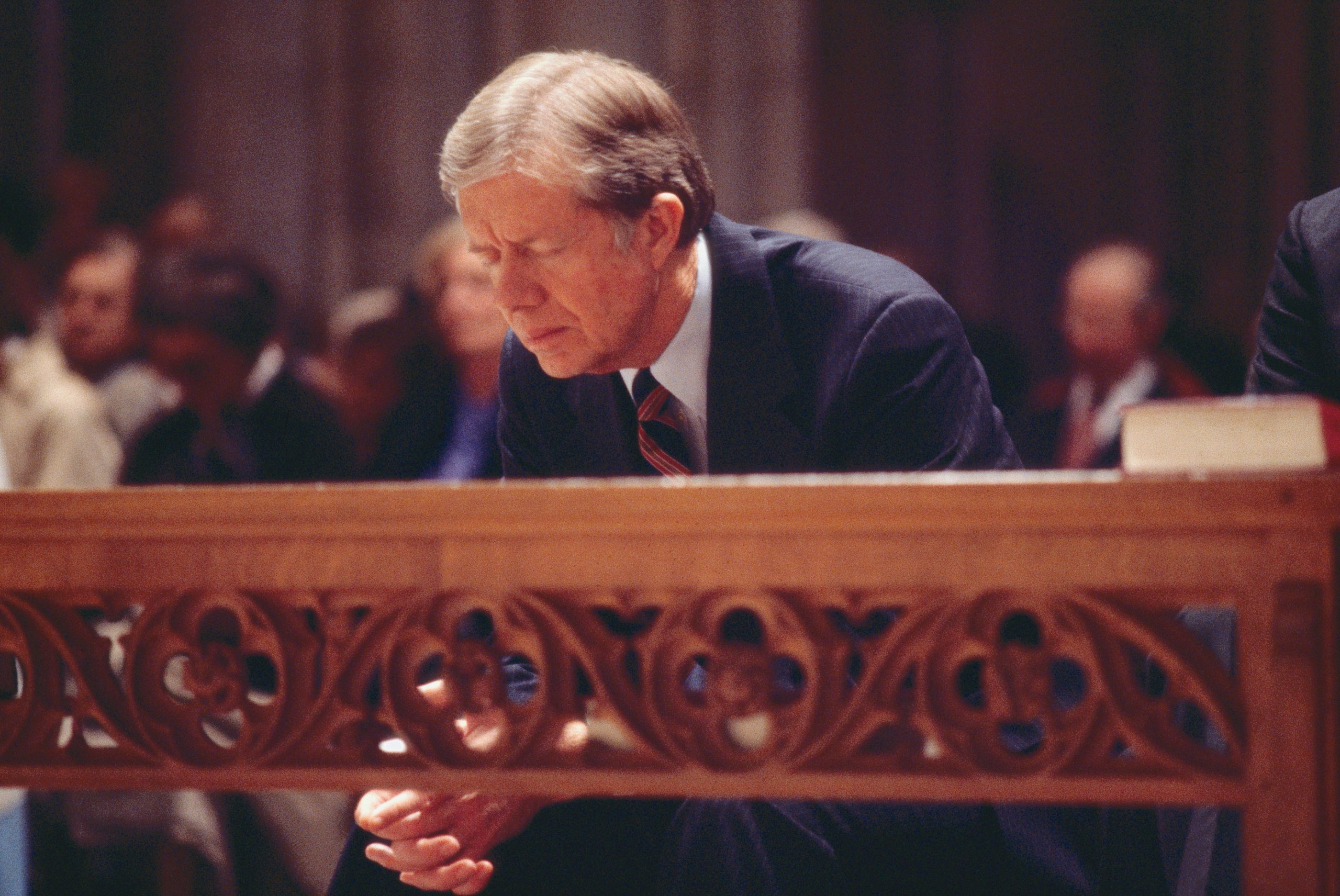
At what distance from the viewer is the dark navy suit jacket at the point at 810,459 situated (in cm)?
176

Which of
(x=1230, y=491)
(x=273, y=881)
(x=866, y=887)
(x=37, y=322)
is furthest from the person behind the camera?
Result: (x=37, y=322)

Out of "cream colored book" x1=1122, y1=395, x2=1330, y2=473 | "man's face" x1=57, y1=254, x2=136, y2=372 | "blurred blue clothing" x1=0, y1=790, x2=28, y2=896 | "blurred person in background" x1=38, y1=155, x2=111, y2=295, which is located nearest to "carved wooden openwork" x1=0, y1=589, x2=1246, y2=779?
"cream colored book" x1=1122, y1=395, x2=1330, y2=473

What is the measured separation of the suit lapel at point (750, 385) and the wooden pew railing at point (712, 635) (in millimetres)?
593

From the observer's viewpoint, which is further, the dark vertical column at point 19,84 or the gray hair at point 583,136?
the dark vertical column at point 19,84

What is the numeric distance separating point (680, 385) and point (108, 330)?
3699mm

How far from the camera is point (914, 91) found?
273 inches

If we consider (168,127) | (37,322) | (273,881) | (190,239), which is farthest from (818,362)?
(168,127)

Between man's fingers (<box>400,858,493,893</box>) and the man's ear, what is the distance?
864 millimetres

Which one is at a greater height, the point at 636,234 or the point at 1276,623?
the point at 636,234

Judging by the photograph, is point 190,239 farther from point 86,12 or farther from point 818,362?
point 818,362

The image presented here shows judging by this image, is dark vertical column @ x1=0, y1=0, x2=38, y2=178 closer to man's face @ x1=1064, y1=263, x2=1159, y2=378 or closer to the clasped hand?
man's face @ x1=1064, y1=263, x2=1159, y2=378

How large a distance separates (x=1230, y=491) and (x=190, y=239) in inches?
235

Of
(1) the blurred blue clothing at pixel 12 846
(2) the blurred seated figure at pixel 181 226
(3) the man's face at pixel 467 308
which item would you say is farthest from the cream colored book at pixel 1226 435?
(2) the blurred seated figure at pixel 181 226

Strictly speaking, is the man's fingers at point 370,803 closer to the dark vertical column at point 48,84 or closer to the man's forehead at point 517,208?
the man's forehead at point 517,208
